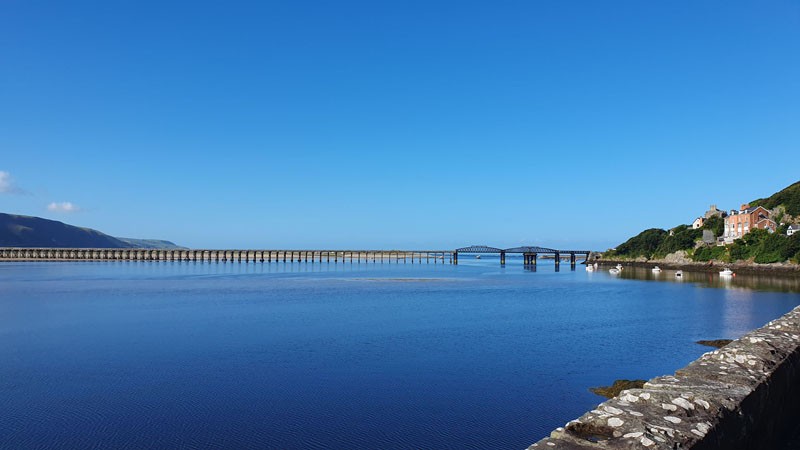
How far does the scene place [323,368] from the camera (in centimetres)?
2147

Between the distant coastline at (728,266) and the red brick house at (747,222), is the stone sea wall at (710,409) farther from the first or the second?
the red brick house at (747,222)

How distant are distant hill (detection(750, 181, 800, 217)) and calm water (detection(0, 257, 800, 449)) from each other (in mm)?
78974

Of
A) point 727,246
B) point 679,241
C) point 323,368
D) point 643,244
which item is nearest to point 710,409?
point 323,368

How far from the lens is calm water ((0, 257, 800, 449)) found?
14.3 meters

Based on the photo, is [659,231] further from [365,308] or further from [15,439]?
[15,439]

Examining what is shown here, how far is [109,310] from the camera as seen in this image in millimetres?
42438

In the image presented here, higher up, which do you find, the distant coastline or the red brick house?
the red brick house

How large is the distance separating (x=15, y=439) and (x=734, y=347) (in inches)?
637

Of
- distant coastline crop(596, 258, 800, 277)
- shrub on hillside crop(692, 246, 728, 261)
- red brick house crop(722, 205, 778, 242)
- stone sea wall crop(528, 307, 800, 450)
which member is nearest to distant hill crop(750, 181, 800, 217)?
red brick house crop(722, 205, 778, 242)

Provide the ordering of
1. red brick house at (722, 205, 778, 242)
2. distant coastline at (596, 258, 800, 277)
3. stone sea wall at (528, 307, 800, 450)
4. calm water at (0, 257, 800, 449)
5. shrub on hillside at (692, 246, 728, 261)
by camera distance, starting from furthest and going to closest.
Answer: shrub on hillside at (692, 246, 728, 261)
red brick house at (722, 205, 778, 242)
distant coastline at (596, 258, 800, 277)
calm water at (0, 257, 800, 449)
stone sea wall at (528, 307, 800, 450)

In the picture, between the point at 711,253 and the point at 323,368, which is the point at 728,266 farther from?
the point at 323,368

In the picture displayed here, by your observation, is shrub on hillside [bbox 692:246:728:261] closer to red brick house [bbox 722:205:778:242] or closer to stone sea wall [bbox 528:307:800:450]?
red brick house [bbox 722:205:778:242]

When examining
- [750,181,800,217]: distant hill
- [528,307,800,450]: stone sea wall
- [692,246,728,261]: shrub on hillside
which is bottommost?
[528,307,800,450]: stone sea wall

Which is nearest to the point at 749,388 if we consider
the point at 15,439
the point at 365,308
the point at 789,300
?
the point at 15,439
